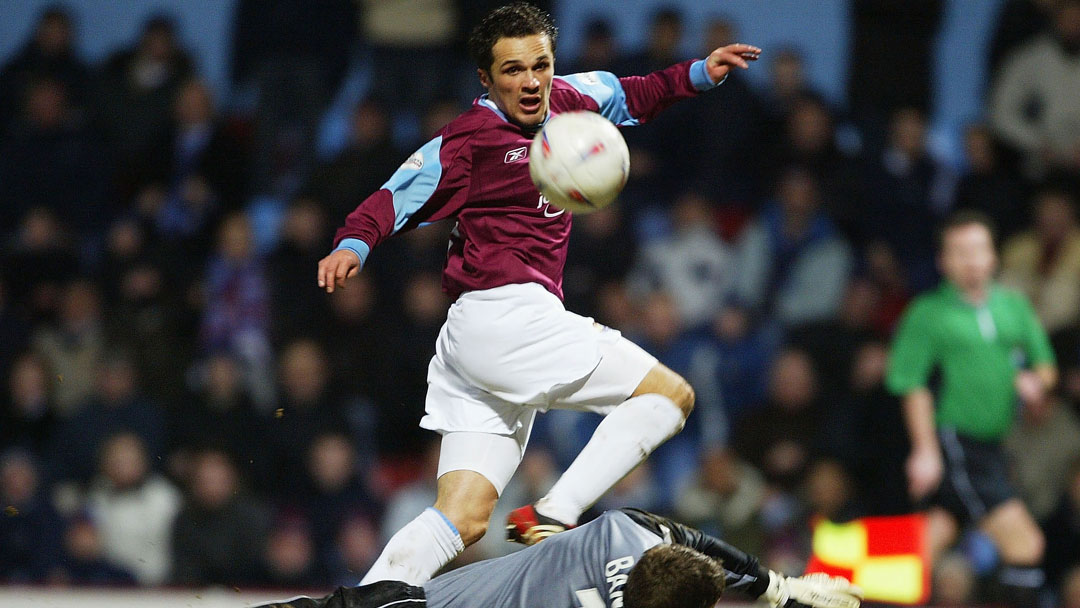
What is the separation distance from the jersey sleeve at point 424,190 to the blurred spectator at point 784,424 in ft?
12.3

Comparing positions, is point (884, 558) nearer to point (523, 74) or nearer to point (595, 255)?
point (523, 74)

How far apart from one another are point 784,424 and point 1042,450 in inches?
51.4

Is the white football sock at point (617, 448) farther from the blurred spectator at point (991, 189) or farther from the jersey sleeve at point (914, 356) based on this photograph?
the blurred spectator at point (991, 189)

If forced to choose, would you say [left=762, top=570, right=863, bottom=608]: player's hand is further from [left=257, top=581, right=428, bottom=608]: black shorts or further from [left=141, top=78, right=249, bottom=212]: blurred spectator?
[left=141, top=78, right=249, bottom=212]: blurred spectator

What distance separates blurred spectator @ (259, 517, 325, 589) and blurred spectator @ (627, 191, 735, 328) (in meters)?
2.31

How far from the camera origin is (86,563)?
24.4ft

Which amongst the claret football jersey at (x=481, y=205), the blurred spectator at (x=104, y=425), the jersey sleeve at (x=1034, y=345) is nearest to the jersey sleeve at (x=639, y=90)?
the claret football jersey at (x=481, y=205)

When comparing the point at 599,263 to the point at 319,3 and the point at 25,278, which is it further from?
the point at 25,278

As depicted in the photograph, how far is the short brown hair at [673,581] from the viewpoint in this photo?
3465mm

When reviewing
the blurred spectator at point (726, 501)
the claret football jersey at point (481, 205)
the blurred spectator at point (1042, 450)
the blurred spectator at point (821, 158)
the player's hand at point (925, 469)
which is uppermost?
the claret football jersey at point (481, 205)

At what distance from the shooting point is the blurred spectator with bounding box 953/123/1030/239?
315 inches

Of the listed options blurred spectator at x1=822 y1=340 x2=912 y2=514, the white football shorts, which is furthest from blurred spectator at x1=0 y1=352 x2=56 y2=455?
the white football shorts

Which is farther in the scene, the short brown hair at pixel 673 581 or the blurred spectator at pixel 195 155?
the blurred spectator at pixel 195 155

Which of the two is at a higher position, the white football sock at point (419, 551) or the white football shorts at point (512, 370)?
the white football shorts at point (512, 370)
